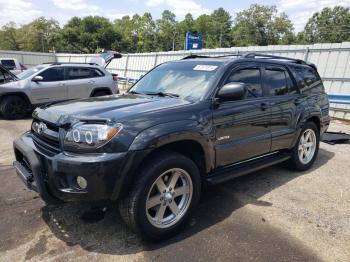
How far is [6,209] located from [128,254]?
1.80m

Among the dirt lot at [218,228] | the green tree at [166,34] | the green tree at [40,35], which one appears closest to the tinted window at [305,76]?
the dirt lot at [218,228]

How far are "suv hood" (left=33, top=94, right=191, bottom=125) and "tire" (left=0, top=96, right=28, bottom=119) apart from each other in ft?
22.1

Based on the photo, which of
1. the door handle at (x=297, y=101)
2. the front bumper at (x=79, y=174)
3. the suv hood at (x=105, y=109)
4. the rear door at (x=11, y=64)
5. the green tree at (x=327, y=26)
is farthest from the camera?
the green tree at (x=327, y=26)

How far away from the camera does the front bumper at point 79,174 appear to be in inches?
105

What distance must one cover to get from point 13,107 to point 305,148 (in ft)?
26.9

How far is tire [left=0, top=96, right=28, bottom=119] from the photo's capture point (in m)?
9.34

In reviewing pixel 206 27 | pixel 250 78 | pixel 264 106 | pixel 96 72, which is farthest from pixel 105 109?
pixel 206 27

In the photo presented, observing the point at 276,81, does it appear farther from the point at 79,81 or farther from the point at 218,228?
the point at 79,81

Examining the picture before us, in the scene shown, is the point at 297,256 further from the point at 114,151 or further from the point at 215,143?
the point at 114,151

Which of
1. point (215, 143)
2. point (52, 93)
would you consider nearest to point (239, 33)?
point (52, 93)

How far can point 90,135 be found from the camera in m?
2.77

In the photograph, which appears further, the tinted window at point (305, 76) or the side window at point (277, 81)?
the tinted window at point (305, 76)

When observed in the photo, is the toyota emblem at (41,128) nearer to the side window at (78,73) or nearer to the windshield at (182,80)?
the windshield at (182,80)

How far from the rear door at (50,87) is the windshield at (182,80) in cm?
623
